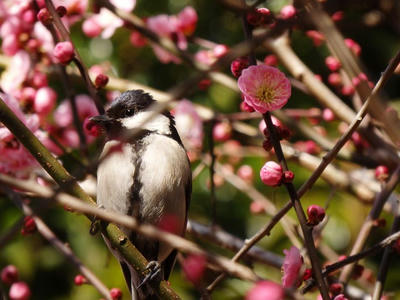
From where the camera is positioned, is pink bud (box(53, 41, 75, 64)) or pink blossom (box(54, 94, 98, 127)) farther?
pink blossom (box(54, 94, 98, 127))

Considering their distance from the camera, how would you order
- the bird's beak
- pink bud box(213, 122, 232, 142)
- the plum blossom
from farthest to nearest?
1. pink bud box(213, 122, 232, 142)
2. the plum blossom
3. the bird's beak

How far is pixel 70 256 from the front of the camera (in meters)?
1.80

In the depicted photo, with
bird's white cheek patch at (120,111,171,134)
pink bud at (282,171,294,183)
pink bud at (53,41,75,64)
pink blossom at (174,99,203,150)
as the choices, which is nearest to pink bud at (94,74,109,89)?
pink bud at (53,41,75,64)

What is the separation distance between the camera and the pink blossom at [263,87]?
134cm

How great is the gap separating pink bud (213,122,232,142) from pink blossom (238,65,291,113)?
109cm

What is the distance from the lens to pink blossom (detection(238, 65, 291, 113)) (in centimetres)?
134

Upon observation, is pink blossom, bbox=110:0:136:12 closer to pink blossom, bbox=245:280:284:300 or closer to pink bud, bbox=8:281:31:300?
pink bud, bbox=8:281:31:300

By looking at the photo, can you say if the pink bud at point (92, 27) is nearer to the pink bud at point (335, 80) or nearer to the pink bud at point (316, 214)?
the pink bud at point (335, 80)

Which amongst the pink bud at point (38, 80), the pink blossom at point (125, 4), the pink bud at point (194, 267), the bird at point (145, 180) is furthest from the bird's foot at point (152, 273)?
the pink blossom at point (125, 4)

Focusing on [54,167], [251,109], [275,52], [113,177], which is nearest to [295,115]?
[275,52]

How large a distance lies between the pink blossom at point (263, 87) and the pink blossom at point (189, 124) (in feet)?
3.45

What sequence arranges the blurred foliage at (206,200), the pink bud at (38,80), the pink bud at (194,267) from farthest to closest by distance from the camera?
1. the blurred foliage at (206,200)
2. the pink bud at (38,80)
3. the pink bud at (194,267)

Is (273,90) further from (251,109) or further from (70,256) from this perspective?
(70,256)

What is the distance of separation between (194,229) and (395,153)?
0.67 metres
